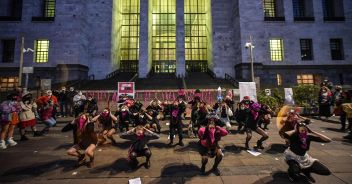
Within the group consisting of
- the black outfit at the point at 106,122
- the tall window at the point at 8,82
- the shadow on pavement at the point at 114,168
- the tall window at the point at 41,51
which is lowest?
the shadow on pavement at the point at 114,168

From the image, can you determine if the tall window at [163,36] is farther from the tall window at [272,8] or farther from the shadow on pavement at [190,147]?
the shadow on pavement at [190,147]

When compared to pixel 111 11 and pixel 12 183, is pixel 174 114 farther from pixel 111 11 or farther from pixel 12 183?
pixel 111 11

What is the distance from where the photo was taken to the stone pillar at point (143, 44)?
3156cm

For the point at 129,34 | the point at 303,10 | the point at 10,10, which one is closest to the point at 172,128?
the point at 129,34

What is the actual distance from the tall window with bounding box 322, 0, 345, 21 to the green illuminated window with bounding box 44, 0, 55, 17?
41781 mm

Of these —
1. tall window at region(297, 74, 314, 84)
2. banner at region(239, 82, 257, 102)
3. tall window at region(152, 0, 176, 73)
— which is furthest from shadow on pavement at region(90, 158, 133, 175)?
tall window at region(152, 0, 176, 73)

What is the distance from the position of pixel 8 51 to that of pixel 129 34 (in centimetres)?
1867

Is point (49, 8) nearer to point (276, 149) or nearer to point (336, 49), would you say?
point (276, 149)

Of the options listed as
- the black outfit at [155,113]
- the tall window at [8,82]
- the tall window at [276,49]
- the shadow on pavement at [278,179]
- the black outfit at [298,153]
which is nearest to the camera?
the black outfit at [298,153]

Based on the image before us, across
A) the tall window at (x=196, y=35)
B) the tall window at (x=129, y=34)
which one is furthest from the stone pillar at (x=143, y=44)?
the tall window at (x=196, y=35)

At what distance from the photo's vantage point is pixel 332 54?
30000 mm

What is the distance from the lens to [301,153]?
5.56 m

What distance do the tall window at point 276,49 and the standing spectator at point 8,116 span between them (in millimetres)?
30442

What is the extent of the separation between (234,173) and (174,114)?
3805 millimetres
